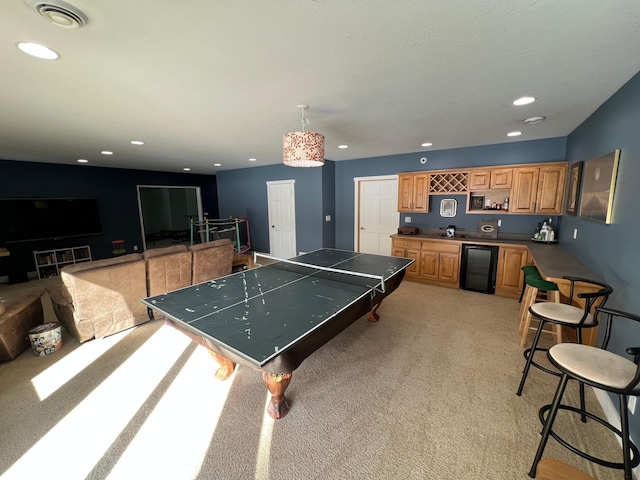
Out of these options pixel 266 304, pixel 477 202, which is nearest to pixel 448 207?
pixel 477 202

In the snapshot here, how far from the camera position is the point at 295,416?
1.92m

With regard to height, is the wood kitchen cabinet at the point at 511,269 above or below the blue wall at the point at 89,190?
below

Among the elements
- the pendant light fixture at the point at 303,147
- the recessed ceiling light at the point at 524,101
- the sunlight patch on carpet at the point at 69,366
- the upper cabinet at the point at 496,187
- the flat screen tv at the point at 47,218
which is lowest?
the sunlight patch on carpet at the point at 69,366

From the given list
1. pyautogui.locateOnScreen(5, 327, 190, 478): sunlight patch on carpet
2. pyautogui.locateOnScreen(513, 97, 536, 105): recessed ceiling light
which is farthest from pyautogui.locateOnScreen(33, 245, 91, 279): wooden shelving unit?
pyautogui.locateOnScreen(513, 97, 536, 105): recessed ceiling light

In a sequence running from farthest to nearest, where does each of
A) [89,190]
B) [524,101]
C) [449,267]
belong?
[89,190], [449,267], [524,101]

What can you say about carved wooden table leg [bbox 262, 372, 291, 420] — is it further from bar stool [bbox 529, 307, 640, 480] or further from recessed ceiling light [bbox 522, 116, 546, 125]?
recessed ceiling light [bbox 522, 116, 546, 125]

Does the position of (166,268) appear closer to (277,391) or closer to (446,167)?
(277,391)

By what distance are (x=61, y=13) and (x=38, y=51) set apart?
555 millimetres

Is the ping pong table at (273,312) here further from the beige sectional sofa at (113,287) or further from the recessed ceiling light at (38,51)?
the recessed ceiling light at (38,51)

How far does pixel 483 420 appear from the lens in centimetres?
186

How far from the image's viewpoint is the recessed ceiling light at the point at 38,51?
4.79 feet

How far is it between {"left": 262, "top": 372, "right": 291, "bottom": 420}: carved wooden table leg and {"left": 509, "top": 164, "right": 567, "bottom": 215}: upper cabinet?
426 centimetres

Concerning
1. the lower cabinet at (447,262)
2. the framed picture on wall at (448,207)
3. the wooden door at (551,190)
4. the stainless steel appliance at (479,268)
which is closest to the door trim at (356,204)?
the lower cabinet at (447,262)

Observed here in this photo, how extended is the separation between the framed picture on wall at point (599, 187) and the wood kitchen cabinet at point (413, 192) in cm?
212
